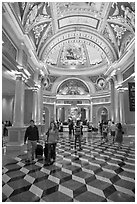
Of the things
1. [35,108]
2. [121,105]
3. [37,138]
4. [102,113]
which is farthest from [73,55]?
[37,138]

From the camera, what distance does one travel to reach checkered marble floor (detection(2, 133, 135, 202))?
250cm

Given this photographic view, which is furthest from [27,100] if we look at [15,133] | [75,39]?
[75,39]

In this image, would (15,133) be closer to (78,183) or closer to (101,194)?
(78,183)

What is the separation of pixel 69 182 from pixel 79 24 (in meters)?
11.3

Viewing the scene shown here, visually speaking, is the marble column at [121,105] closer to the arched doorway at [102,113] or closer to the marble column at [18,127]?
the marble column at [18,127]

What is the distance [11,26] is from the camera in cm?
587

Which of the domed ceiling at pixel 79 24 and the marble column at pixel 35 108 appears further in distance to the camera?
the marble column at pixel 35 108

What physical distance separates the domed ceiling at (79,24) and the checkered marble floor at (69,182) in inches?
248

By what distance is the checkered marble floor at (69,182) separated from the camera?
250 centimetres

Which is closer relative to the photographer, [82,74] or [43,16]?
[43,16]

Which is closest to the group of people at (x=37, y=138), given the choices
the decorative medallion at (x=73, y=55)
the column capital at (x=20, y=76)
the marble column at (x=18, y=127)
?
the marble column at (x=18, y=127)

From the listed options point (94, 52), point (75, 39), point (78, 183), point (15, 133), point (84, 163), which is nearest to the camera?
point (78, 183)

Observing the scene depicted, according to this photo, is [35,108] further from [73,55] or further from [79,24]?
[73,55]

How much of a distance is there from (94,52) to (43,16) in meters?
12.2
